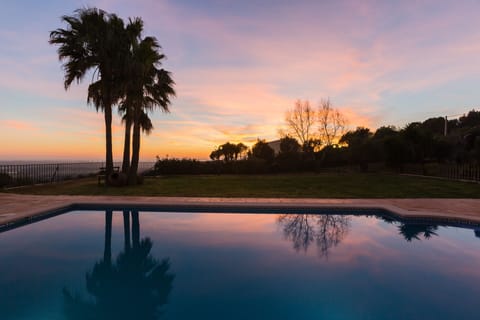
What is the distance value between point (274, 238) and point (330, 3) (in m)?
9.29

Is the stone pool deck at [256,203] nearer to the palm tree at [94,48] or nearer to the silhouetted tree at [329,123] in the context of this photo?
the palm tree at [94,48]

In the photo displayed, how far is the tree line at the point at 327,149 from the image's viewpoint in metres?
18.1

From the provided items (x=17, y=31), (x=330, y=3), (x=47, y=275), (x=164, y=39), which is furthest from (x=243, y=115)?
(x=47, y=275)

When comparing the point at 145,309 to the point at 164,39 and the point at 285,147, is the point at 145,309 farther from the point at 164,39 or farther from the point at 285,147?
the point at 285,147

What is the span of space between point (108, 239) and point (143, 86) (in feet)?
23.2

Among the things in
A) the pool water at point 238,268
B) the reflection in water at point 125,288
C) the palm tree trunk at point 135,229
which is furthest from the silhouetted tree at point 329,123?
the reflection in water at point 125,288

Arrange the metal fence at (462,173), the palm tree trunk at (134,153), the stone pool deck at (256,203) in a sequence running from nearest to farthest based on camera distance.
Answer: the stone pool deck at (256,203)
the palm tree trunk at (134,153)
the metal fence at (462,173)

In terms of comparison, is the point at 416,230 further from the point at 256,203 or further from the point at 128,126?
the point at 128,126

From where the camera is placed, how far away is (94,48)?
962cm

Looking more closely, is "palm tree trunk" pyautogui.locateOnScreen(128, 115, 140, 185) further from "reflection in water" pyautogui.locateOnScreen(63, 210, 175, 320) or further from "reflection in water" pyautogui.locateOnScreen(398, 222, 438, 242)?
"reflection in water" pyautogui.locateOnScreen(398, 222, 438, 242)

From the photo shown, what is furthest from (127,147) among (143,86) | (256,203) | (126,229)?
(256,203)

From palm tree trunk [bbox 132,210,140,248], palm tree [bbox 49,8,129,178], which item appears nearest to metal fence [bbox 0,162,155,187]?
palm tree [bbox 49,8,129,178]

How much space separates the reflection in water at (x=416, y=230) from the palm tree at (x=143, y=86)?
953 cm

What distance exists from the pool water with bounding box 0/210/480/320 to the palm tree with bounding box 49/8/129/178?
5779 millimetres
